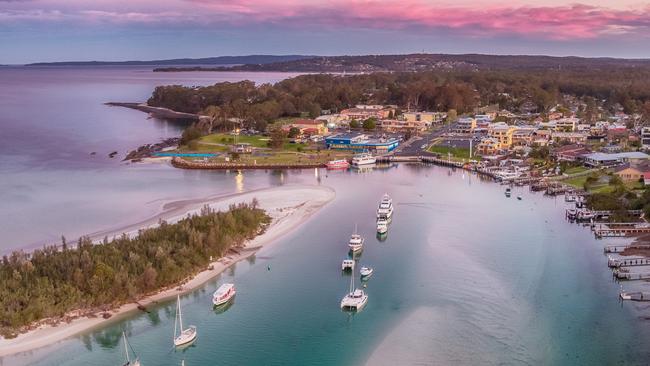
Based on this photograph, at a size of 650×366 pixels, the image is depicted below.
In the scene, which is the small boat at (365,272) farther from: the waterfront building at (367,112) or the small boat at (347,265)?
the waterfront building at (367,112)

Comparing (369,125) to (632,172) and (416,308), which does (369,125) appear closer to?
(632,172)

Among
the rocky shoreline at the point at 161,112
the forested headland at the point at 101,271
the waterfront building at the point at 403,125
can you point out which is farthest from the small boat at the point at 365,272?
the rocky shoreline at the point at 161,112

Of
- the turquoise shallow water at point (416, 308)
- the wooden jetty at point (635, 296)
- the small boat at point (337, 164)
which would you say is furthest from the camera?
the small boat at point (337, 164)

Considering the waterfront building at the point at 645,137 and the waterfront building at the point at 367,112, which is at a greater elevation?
the waterfront building at the point at 367,112

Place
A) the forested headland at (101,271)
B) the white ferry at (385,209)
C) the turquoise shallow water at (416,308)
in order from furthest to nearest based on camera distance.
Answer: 1. the white ferry at (385,209)
2. the forested headland at (101,271)
3. the turquoise shallow water at (416,308)

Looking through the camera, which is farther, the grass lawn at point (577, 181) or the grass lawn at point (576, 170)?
the grass lawn at point (576, 170)

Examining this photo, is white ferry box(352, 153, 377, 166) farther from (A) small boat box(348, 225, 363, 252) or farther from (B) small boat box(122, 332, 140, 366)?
(B) small boat box(122, 332, 140, 366)
